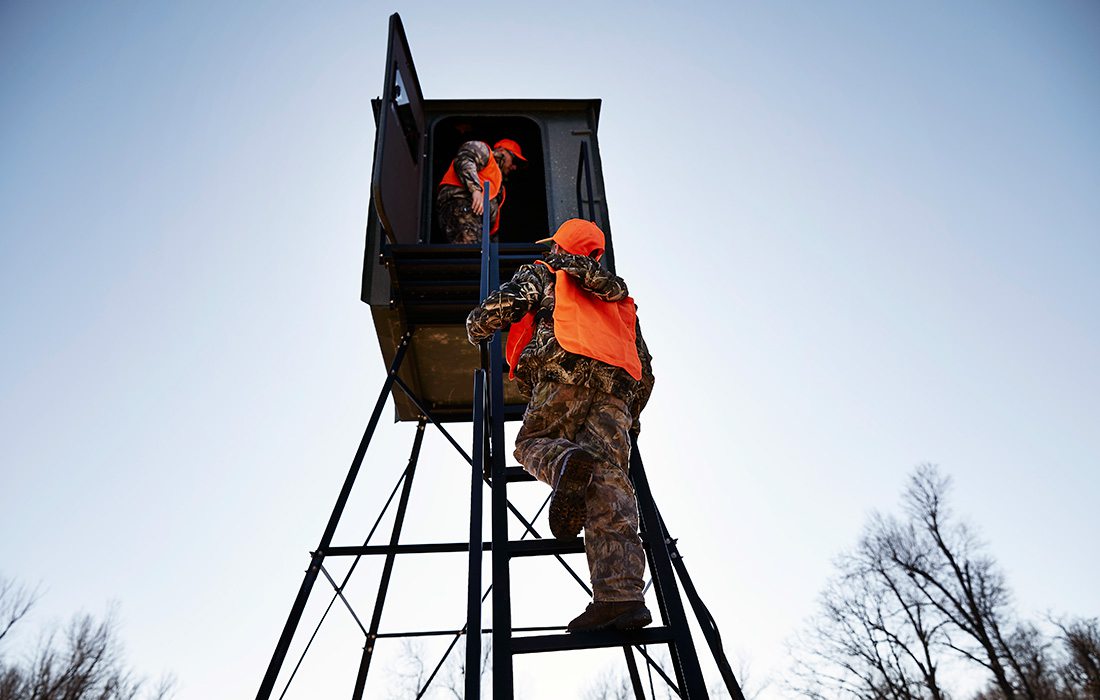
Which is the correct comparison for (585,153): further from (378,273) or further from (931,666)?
(931,666)

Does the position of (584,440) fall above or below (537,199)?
below

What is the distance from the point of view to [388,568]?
583cm

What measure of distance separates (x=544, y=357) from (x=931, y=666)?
31.8 metres

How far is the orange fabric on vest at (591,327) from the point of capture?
2.97 m

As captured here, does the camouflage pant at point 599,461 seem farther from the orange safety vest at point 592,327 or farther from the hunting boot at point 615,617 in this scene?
the orange safety vest at point 592,327

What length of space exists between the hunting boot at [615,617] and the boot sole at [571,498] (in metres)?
0.40

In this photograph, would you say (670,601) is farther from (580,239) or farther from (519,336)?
(580,239)

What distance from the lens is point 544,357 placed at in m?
3.11

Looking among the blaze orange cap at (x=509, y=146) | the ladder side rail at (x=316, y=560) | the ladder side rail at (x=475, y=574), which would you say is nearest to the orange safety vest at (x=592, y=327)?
the ladder side rail at (x=475, y=574)

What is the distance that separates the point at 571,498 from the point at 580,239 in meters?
1.52

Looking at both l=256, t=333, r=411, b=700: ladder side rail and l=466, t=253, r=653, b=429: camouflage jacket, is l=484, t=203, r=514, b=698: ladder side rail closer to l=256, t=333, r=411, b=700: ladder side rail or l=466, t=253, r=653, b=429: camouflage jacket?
l=466, t=253, r=653, b=429: camouflage jacket

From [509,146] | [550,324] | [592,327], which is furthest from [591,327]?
[509,146]

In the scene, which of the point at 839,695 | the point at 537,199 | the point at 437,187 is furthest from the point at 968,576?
the point at 437,187

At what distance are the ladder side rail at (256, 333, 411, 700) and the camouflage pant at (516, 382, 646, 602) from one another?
6.77ft
